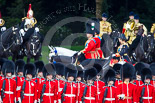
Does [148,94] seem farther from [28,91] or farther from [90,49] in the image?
[28,91]

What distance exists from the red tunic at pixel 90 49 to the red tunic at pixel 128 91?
6.39 feet

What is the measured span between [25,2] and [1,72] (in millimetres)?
12058

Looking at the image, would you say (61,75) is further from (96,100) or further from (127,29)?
(127,29)

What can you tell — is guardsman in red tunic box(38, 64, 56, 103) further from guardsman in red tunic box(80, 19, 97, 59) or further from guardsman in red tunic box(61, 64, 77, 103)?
guardsman in red tunic box(80, 19, 97, 59)

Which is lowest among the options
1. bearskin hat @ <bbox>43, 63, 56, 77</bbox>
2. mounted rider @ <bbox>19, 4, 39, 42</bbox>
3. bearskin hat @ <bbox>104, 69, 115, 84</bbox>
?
bearskin hat @ <bbox>104, 69, 115, 84</bbox>

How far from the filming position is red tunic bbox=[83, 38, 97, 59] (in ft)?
48.4

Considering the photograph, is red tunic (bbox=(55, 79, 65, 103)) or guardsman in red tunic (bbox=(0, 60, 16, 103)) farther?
red tunic (bbox=(55, 79, 65, 103))

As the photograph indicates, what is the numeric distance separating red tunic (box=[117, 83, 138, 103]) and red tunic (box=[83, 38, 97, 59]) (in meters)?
1.95

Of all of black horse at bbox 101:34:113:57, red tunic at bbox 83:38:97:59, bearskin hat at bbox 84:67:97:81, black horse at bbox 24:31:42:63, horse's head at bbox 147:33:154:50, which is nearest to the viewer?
bearskin hat at bbox 84:67:97:81

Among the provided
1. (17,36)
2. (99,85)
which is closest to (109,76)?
(99,85)

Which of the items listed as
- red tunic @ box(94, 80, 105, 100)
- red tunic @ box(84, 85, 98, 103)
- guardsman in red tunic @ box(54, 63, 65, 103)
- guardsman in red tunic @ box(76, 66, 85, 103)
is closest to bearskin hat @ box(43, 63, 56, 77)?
guardsman in red tunic @ box(54, 63, 65, 103)

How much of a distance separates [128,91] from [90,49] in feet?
6.86

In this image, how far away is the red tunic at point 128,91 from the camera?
42.8ft

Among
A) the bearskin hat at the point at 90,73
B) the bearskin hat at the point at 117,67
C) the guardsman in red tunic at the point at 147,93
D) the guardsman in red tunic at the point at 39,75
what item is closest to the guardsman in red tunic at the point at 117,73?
the bearskin hat at the point at 117,67
